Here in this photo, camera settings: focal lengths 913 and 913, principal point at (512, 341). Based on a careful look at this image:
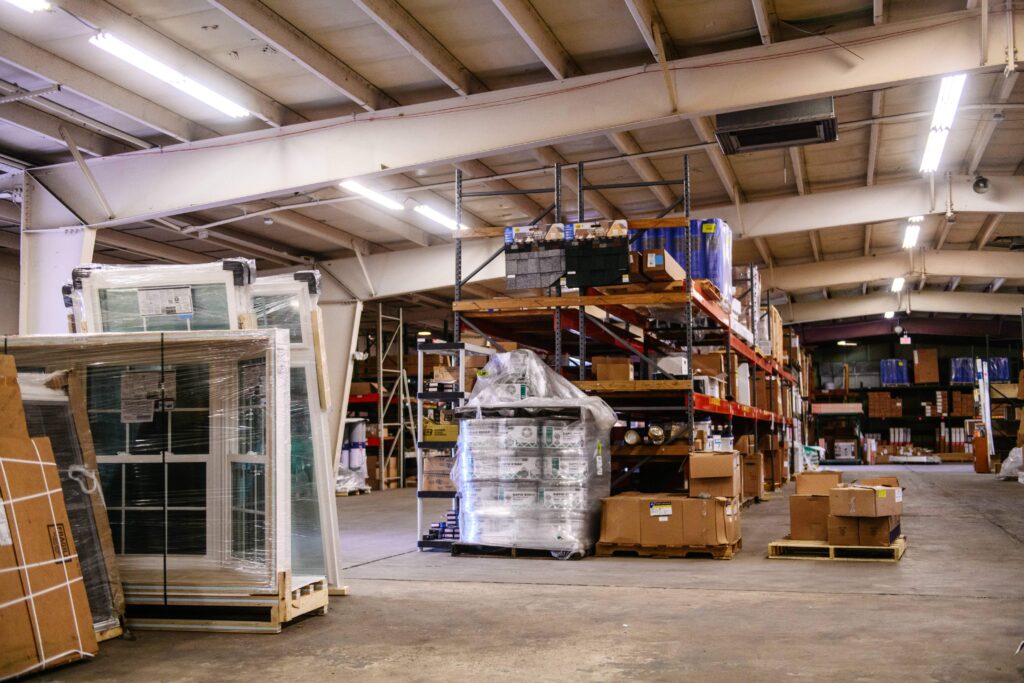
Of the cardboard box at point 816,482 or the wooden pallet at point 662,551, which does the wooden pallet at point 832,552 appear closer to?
the wooden pallet at point 662,551

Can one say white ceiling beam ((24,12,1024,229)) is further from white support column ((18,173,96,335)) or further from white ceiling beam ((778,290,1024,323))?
white ceiling beam ((778,290,1024,323))

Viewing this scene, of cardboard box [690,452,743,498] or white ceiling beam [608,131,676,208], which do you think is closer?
cardboard box [690,452,743,498]

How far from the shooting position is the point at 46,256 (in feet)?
35.1

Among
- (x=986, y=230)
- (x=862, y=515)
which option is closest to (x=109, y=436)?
(x=862, y=515)

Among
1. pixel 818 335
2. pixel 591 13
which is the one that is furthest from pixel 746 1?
pixel 818 335

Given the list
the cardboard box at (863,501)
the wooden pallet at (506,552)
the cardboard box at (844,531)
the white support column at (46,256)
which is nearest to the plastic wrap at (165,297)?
the wooden pallet at (506,552)

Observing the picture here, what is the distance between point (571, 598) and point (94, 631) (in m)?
2.80

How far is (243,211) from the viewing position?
46.3 feet

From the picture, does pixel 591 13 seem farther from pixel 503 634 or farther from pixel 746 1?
pixel 503 634

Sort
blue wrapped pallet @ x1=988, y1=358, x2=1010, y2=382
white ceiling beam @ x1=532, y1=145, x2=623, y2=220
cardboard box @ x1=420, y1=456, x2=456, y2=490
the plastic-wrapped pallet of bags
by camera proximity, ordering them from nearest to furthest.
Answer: the plastic-wrapped pallet of bags, cardboard box @ x1=420, y1=456, x2=456, y2=490, white ceiling beam @ x1=532, y1=145, x2=623, y2=220, blue wrapped pallet @ x1=988, y1=358, x2=1010, y2=382

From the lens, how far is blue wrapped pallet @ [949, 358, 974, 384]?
1187 inches

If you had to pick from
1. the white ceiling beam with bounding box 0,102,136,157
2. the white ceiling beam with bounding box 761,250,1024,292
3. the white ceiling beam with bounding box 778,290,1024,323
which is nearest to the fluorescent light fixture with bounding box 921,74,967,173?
the white ceiling beam with bounding box 761,250,1024,292

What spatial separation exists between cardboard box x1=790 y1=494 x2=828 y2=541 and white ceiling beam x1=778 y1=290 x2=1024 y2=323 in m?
19.7

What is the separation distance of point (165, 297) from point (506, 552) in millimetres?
3761
